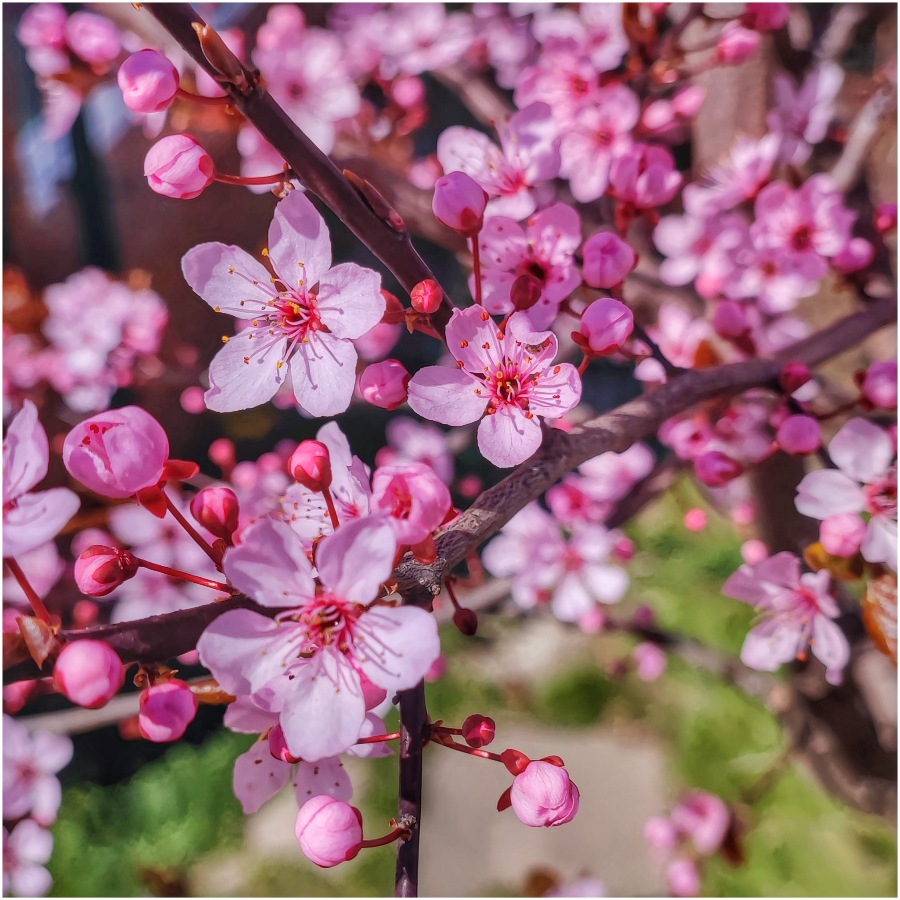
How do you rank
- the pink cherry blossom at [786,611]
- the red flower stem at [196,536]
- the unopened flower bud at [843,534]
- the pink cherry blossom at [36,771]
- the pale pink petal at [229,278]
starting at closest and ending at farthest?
1. the red flower stem at [196,536]
2. the pale pink petal at [229,278]
3. the unopened flower bud at [843,534]
4. the pink cherry blossom at [786,611]
5. the pink cherry blossom at [36,771]

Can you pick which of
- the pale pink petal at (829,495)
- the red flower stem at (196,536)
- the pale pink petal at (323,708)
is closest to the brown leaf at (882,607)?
the pale pink petal at (829,495)

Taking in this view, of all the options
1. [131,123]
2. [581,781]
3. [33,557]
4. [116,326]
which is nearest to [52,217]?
[131,123]

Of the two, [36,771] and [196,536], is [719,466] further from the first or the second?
[36,771]

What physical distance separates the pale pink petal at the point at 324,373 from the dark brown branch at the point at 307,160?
0.10 meters

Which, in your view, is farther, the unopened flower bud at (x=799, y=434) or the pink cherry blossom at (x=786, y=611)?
the pink cherry blossom at (x=786, y=611)

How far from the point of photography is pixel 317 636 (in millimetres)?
592

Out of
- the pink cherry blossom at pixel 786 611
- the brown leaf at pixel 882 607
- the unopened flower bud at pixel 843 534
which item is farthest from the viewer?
the pink cherry blossom at pixel 786 611

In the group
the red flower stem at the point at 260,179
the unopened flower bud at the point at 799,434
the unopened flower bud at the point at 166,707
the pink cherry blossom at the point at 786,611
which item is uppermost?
the red flower stem at the point at 260,179

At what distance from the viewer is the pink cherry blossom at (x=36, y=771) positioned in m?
1.47

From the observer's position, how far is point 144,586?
1.77 m

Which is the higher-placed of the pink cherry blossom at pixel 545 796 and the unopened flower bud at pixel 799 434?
the pink cherry blossom at pixel 545 796

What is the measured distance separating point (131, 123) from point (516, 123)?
2336 millimetres

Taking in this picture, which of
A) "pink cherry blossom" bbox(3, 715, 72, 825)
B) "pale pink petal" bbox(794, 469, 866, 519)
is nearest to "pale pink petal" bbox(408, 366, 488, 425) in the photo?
"pale pink petal" bbox(794, 469, 866, 519)

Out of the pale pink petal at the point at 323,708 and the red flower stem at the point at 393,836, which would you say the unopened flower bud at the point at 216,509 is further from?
the red flower stem at the point at 393,836
